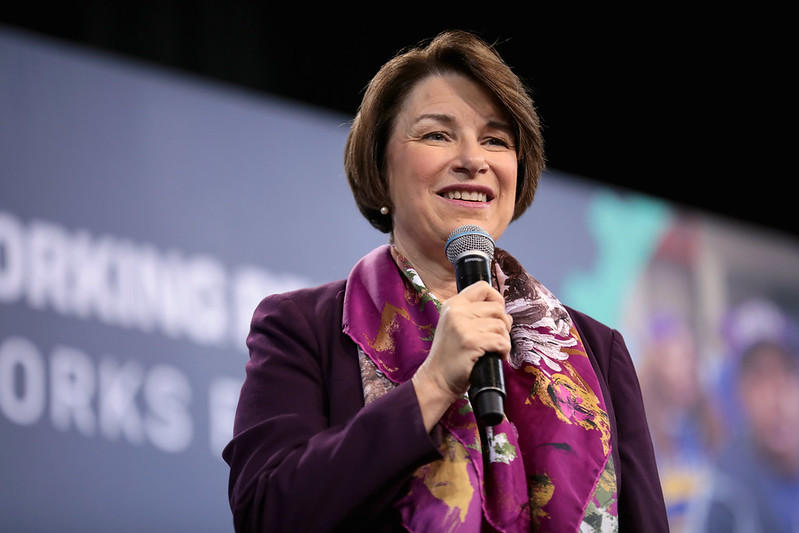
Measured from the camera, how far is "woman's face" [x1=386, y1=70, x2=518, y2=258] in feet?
5.32

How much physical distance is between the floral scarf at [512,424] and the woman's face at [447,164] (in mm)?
86

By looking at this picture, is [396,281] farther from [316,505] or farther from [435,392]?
[316,505]

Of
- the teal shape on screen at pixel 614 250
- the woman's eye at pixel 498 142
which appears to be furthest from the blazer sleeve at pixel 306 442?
the teal shape on screen at pixel 614 250

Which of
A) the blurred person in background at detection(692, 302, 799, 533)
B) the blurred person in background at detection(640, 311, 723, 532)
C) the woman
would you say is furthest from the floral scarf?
the blurred person in background at detection(692, 302, 799, 533)

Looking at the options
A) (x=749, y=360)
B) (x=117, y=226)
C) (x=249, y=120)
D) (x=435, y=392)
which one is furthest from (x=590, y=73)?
(x=435, y=392)

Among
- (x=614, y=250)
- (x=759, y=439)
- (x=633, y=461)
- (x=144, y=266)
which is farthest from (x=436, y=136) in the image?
(x=759, y=439)

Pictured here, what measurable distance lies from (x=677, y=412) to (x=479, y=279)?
3317mm

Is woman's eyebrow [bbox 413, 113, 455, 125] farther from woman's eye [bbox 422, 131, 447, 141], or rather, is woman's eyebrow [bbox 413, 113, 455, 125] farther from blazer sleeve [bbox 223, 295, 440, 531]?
blazer sleeve [bbox 223, 295, 440, 531]

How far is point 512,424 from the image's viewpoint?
1.51m

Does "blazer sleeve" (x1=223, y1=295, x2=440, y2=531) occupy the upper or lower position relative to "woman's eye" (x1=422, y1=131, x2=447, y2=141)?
lower

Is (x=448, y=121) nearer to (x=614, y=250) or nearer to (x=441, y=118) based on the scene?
(x=441, y=118)

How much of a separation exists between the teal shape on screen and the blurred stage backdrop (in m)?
0.04

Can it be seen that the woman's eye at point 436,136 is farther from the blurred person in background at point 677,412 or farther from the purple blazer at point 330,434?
the blurred person in background at point 677,412

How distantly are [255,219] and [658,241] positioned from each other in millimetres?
2184
